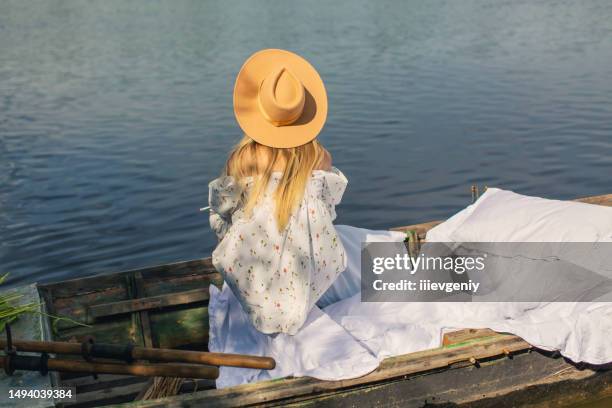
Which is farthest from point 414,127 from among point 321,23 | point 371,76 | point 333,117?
point 321,23

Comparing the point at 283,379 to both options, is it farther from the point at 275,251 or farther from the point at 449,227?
the point at 449,227

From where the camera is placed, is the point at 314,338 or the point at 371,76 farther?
the point at 371,76

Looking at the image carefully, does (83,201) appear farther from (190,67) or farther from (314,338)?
(190,67)

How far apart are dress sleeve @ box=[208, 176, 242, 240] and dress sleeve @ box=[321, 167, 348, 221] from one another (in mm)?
546

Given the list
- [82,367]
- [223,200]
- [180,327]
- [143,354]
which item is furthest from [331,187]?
[180,327]

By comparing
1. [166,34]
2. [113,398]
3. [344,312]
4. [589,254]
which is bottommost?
[113,398]

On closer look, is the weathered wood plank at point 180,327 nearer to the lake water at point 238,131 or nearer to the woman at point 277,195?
the woman at point 277,195

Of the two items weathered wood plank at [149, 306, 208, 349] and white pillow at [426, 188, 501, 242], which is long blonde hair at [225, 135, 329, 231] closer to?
weathered wood plank at [149, 306, 208, 349]

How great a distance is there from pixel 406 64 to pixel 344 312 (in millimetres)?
14995

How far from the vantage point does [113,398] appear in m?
5.48

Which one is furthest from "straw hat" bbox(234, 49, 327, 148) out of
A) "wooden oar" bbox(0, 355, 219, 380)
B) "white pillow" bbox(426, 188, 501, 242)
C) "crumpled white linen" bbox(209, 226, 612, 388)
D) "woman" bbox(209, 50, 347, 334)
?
"white pillow" bbox(426, 188, 501, 242)

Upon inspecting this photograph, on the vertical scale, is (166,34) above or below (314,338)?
above

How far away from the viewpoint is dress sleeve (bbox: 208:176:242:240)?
463 cm

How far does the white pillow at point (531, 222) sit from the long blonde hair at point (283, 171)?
172 cm
